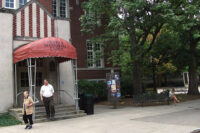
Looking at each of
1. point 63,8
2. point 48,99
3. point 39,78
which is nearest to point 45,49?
point 48,99

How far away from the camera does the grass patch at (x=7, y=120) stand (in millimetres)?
10511

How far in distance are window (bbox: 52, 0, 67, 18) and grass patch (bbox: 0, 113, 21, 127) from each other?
42.2 ft

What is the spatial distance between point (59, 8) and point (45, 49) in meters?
12.1

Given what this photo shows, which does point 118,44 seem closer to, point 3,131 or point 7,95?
point 7,95

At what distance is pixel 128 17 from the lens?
1538 cm

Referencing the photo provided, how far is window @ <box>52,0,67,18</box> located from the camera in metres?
22.0

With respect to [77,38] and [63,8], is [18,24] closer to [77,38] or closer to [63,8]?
[63,8]

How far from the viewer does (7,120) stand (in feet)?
35.7

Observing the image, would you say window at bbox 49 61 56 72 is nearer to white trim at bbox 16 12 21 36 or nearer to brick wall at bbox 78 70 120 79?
white trim at bbox 16 12 21 36

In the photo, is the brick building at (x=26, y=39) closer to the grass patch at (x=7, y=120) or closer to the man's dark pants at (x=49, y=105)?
the grass patch at (x=7, y=120)

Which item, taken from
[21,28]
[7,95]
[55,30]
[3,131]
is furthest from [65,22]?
[3,131]

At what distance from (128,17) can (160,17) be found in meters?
2.16

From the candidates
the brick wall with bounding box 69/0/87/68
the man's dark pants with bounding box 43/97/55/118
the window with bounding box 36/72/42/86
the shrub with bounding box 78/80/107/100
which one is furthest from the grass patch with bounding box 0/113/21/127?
the brick wall with bounding box 69/0/87/68

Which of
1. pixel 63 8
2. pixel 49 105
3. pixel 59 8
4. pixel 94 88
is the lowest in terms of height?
pixel 49 105
